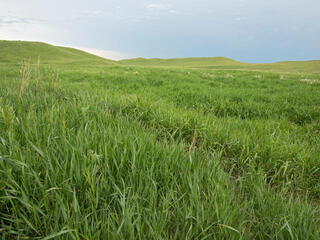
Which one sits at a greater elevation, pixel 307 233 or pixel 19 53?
pixel 19 53

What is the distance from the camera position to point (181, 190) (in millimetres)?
1322

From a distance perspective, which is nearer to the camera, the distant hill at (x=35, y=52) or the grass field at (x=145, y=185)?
the grass field at (x=145, y=185)

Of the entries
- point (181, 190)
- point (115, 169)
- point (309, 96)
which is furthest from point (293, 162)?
point (309, 96)

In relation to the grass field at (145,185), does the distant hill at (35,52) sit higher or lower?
higher

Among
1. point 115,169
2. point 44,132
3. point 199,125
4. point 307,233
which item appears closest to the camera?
point 307,233

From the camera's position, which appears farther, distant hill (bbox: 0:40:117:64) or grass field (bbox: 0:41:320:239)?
distant hill (bbox: 0:40:117:64)

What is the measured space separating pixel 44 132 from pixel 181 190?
1.40m

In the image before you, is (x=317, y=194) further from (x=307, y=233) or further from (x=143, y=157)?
(x=143, y=157)

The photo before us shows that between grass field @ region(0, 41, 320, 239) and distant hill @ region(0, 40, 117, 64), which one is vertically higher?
distant hill @ region(0, 40, 117, 64)

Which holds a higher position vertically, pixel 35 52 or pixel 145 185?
pixel 35 52

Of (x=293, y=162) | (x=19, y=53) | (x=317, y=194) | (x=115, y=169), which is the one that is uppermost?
(x=19, y=53)

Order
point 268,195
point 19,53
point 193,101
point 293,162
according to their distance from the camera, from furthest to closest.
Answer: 1. point 19,53
2. point 193,101
3. point 293,162
4. point 268,195

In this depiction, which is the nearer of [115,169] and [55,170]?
[55,170]

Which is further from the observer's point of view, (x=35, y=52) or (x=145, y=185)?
(x=35, y=52)
